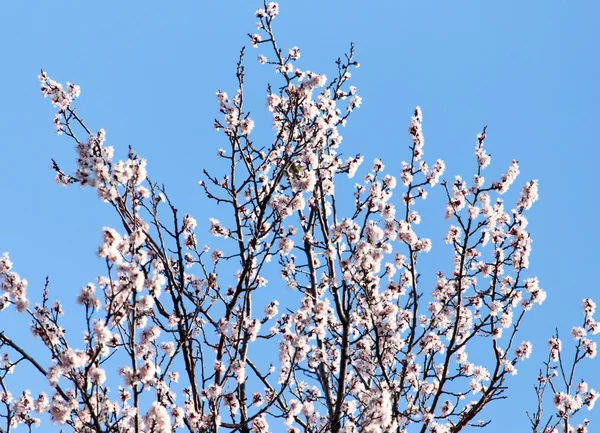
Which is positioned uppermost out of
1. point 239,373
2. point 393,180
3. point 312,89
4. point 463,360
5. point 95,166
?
point 312,89

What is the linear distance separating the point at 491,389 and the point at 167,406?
3.72 metres

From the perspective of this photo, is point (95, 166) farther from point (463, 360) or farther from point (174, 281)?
point (463, 360)

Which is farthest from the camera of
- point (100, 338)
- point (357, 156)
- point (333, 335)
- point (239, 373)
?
point (357, 156)

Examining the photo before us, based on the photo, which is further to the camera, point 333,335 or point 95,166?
point 333,335

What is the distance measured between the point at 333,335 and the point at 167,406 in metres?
2.52

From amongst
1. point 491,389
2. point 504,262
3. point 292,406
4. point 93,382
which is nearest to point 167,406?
point 93,382

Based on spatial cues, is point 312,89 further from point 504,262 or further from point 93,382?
point 93,382

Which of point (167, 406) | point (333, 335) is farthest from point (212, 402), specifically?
point (333, 335)

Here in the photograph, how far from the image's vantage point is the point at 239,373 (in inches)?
294

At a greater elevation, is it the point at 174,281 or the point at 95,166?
the point at 95,166

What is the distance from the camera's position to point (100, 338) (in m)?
6.17

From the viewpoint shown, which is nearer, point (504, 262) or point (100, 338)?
point (100, 338)

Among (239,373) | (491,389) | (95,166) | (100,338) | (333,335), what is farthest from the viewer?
(333,335)

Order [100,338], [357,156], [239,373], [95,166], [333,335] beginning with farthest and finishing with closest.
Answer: [357,156] < [333,335] < [239,373] < [95,166] < [100,338]
